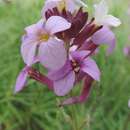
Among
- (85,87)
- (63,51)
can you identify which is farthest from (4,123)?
(63,51)

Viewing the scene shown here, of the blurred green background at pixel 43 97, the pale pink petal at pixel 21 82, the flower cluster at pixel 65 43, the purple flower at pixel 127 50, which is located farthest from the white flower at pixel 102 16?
the purple flower at pixel 127 50

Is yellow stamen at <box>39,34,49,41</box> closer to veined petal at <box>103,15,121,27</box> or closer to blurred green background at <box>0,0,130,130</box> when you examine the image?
veined petal at <box>103,15,121,27</box>

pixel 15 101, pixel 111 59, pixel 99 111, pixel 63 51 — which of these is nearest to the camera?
pixel 63 51

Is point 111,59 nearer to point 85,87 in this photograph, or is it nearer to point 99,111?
point 99,111

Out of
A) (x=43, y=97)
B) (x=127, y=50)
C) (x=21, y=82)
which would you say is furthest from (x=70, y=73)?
(x=127, y=50)

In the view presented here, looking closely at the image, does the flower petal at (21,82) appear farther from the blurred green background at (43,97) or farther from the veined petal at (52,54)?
the blurred green background at (43,97)

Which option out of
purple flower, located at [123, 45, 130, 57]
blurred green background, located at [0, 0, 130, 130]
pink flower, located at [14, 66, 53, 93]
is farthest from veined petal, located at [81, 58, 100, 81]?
purple flower, located at [123, 45, 130, 57]
